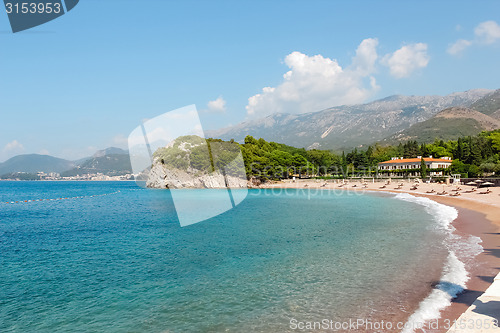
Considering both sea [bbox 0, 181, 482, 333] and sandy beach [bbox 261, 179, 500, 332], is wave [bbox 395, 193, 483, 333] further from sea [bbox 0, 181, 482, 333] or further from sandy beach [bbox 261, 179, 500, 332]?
sandy beach [bbox 261, 179, 500, 332]

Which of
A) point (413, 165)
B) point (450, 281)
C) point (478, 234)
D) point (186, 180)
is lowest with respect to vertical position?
point (478, 234)

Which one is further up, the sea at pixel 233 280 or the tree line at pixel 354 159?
the tree line at pixel 354 159

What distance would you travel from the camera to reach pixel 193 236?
81.6 ft

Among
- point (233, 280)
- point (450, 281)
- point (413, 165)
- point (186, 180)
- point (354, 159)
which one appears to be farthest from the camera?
point (354, 159)

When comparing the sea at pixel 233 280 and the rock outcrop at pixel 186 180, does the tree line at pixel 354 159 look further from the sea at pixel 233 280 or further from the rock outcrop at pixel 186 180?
the sea at pixel 233 280

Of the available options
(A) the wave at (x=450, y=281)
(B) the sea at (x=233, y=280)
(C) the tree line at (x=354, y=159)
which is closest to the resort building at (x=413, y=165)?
(C) the tree line at (x=354, y=159)

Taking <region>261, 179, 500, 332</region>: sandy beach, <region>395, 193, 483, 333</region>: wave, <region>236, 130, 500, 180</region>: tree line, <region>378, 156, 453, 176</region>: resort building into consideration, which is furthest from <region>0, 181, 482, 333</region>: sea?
<region>378, 156, 453, 176</region>: resort building

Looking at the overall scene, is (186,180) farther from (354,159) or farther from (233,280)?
(233,280)

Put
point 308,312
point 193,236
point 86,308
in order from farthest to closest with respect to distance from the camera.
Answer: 1. point 193,236
2. point 86,308
3. point 308,312

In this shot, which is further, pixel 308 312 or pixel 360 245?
pixel 360 245

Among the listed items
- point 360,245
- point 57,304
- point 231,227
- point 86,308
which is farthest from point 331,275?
point 231,227

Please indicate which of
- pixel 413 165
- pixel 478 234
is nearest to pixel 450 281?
pixel 478 234

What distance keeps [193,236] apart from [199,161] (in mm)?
87378

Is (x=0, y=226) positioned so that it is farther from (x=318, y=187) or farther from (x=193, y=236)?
(x=318, y=187)
